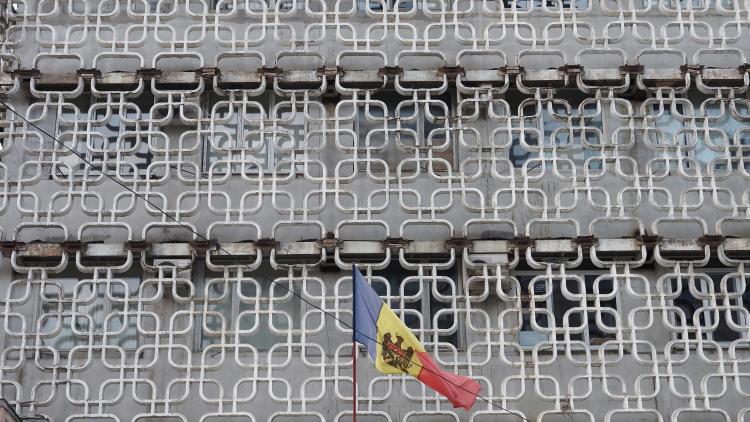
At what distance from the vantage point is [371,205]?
19188 mm

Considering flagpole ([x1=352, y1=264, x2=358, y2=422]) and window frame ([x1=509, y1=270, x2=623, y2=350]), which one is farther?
window frame ([x1=509, y1=270, x2=623, y2=350])

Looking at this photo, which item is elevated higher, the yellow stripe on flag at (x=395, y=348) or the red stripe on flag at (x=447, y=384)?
the yellow stripe on flag at (x=395, y=348)

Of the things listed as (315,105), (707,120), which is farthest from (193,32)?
(707,120)

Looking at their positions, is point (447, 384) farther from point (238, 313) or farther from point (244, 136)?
point (244, 136)

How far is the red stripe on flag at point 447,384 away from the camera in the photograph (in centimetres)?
1695

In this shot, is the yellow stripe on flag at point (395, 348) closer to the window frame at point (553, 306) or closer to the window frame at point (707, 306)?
the window frame at point (553, 306)

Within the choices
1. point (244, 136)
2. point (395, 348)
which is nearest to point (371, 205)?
point (244, 136)

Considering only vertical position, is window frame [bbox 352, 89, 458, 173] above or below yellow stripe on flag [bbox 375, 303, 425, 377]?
above

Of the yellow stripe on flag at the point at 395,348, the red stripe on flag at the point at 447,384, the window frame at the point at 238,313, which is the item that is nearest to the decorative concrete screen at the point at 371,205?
the window frame at the point at 238,313

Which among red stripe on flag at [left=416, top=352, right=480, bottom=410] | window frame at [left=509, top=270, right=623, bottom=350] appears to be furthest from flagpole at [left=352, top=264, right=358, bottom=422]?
window frame at [left=509, top=270, right=623, bottom=350]

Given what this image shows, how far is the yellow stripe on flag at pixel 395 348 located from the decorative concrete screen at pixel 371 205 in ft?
4.27

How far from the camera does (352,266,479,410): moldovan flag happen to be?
55.4ft

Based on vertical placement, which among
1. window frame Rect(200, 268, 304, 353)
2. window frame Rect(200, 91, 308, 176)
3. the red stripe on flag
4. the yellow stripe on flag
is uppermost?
window frame Rect(200, 91, 308, 176)

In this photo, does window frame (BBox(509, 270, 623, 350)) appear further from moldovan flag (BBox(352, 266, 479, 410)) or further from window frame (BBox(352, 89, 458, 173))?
window frame (BBox(352, 89, 458, 173))
